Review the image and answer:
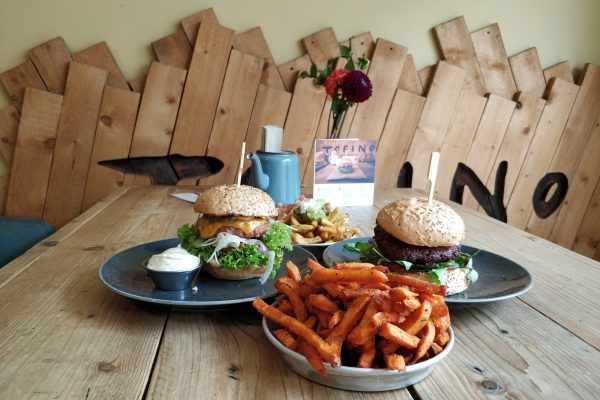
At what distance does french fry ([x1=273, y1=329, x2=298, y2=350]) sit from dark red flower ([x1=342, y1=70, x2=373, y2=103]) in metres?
1.32

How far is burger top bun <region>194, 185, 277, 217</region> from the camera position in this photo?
4.06 ft

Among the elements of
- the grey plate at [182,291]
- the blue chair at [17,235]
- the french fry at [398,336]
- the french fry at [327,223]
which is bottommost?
the blue chair at [17,235]

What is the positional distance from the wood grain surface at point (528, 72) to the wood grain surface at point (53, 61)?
2.47 meters

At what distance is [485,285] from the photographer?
1.16m

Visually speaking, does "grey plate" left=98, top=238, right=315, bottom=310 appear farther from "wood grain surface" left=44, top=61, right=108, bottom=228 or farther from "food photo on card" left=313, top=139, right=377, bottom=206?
"wood grain surface" left=44, top=61, right=108, bottom=228

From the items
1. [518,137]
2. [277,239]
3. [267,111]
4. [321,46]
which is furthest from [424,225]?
[518,137]

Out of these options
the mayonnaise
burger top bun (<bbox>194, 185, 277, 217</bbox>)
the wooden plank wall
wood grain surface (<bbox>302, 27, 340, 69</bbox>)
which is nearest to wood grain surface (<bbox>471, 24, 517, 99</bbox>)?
the wooden plank wall

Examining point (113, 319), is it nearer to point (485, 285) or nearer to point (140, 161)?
point (485, 285)

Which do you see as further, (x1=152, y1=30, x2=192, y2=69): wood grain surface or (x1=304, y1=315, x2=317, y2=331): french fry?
(x1=152, y1=30, x2=192, y2=69): wood grain surface

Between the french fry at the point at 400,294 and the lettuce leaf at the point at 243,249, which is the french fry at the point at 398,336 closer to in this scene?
the french fry at the point at 400,294

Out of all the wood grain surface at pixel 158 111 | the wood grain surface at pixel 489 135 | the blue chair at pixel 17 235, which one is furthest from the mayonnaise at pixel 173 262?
the wood grain surface at pixel 489 135

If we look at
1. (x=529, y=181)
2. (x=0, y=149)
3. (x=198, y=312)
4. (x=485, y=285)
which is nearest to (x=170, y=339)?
(x=198, y=312)

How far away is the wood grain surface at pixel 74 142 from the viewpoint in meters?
2.52

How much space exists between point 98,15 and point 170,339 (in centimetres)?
215
